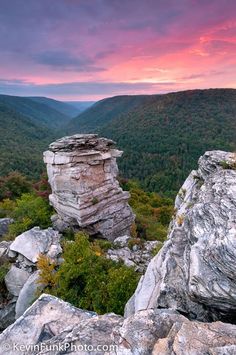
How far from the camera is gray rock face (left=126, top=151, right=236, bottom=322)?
22.7 feet

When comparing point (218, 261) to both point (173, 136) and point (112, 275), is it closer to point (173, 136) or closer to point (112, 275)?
point (112, 275)

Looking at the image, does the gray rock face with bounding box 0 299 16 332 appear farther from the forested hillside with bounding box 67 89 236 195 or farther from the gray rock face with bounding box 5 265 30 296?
the forested hillside with bounding box 67 89 236 195

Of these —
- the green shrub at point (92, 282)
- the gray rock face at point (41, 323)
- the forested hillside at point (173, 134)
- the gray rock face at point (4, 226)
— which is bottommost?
the forested hillside at point (173, 134)

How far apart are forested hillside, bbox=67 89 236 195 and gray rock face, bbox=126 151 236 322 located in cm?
7130

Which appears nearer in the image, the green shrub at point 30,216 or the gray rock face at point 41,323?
the gray rock face at point 41,323

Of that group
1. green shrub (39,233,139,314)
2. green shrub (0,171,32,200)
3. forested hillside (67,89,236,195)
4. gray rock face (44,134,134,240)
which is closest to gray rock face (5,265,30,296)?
green shrub (39,233,139,314)

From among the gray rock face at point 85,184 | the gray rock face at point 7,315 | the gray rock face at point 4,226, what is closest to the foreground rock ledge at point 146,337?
the gray rock face at point 7,315

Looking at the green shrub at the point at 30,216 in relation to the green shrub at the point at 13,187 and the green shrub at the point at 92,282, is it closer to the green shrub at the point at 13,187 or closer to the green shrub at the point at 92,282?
the green shrub at the point at 92,282

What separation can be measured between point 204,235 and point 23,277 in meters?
13.5

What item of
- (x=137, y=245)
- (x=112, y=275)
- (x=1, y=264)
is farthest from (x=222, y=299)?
(x=1, y=264)

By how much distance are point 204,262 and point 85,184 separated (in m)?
15.4

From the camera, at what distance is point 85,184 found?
21.9 metres

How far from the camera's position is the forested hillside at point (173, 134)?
103562 millimetres

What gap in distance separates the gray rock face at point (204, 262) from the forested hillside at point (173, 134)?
7130 centimetres
